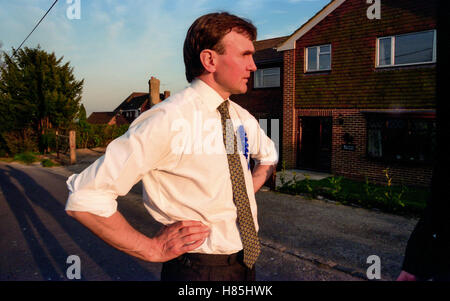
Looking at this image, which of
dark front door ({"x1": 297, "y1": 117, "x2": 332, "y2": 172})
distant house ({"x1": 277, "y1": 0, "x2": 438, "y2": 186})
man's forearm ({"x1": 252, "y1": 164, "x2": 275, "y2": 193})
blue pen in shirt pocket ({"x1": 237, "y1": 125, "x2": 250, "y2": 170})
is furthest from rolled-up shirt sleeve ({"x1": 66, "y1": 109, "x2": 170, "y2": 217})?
dark front door ({"x1": 297, "y1": 117, "x2": 332, "y2": 172})

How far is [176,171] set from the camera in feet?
5.56

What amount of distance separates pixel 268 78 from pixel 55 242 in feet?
50.3

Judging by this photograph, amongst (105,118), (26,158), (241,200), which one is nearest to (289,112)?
(241,200)

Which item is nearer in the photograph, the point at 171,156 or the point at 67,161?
the point at 171,156

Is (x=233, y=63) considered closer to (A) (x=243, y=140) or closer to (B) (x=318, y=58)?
(A) (x=243, y=140)

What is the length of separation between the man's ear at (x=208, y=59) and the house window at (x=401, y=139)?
39.5 ft

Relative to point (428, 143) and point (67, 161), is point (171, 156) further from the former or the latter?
point (67, 161)

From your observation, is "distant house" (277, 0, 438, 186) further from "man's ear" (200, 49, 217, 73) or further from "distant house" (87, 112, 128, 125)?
"distant house" (87, 112, 128, 125)

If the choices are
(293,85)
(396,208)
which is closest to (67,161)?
(293,85)

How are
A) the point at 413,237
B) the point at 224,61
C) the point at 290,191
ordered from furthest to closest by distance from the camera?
the point at 290,191, the point at 224,61, the point at 413,237

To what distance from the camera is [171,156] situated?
65.2 inches
